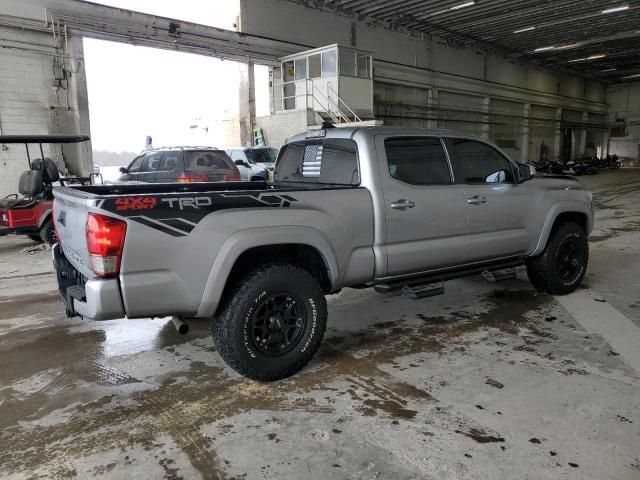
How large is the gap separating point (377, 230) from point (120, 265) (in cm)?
191

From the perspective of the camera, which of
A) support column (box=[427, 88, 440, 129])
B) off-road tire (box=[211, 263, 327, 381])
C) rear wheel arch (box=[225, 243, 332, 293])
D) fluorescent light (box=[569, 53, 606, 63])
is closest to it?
off-road tire (box=[211, 263, 327, 381])

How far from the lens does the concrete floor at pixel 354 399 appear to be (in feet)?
8.30

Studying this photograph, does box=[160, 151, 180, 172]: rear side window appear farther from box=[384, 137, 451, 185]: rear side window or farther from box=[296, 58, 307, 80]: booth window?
box=[296, 58, 307, 80]: booth window

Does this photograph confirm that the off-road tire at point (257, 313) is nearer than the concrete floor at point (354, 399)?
No

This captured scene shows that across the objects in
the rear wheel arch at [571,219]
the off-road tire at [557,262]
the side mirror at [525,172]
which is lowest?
the off-road tire at [557,262]

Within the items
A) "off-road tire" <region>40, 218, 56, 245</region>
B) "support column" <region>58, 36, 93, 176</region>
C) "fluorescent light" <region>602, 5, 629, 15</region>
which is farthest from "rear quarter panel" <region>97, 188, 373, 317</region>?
"fluorescent light" <region>602, 5, 629, 15</region>

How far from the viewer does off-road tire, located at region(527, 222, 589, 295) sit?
17.1ft

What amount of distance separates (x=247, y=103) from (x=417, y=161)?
52.9 feet

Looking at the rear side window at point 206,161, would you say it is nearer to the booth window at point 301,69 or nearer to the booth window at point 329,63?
the booth window at point 329,63

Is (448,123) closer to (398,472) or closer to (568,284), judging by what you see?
(568,284)

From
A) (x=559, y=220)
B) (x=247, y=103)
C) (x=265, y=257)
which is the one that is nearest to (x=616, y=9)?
(x=247, y=103)

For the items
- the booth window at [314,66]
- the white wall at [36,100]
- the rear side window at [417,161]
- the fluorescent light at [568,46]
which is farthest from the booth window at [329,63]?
the fluorescent light at [568,46]

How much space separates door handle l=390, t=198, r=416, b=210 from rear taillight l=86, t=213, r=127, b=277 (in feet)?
6.73

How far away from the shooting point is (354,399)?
3.18 metres
